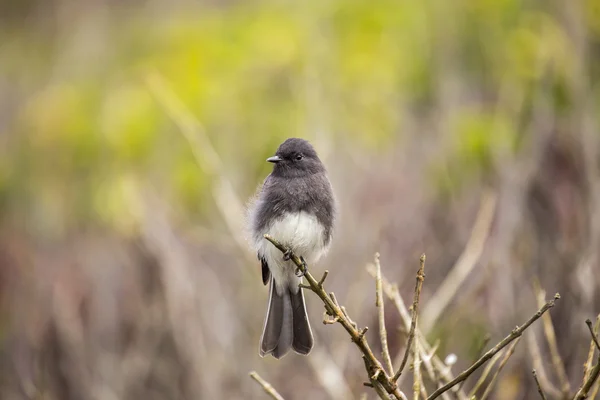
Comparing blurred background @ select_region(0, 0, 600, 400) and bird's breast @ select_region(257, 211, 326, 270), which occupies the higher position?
blurred background @ select_region(0, 0, 600, 400)

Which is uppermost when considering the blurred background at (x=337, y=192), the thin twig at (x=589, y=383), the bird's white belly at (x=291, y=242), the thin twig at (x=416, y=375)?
the blurred background at (x=337, y=192)

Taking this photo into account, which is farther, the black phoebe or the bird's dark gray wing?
the bird's dark gray wing

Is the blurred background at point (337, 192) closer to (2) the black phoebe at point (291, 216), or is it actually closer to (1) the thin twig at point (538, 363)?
(1) the thin twig at point (538, 363)

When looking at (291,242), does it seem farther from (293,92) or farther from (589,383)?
(293,92)

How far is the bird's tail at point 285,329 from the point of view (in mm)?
3367

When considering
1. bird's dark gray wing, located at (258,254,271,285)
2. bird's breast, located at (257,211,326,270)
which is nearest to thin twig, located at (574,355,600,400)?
bird's breast, located at (257,211,326,270)

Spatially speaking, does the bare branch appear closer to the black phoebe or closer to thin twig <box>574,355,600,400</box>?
thin twig <box>574,355,600,400</box>

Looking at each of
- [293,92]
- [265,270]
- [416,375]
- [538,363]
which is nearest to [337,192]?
[293,92]

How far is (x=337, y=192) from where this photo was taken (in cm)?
617

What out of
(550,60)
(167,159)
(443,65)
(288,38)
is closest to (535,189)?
(550,60)

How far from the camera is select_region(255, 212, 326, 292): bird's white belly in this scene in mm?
3801

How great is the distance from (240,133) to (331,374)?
3.80 meters

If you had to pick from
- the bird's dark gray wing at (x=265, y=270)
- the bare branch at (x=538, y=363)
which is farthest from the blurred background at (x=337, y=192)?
the bird's dark gray wing at (x=265, y=270)

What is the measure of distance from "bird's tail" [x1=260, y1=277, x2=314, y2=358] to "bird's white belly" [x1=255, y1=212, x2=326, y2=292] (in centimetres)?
17
